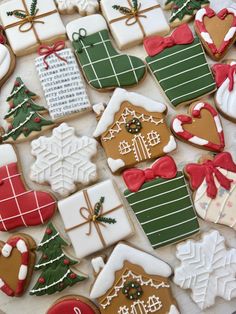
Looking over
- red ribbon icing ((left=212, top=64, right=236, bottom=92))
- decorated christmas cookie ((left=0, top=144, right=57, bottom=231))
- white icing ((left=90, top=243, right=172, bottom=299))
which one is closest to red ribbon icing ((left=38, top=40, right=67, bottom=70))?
decorated christmas cookie ((left=0, top=144, right=57, bottom=231))

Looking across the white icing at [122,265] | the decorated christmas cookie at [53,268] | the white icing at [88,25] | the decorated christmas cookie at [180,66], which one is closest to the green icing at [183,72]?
the decorated christmas cookie at [180,66]

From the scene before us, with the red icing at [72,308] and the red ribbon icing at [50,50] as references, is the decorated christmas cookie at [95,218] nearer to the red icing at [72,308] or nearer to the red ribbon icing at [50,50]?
the red icing at [72,308]

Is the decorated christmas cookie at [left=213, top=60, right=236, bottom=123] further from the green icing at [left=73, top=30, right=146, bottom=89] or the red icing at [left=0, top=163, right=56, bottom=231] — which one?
the red icing at [left=0, top=163, right=56, bottom=231]

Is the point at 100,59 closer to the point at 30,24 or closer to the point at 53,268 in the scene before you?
the point at 30,24

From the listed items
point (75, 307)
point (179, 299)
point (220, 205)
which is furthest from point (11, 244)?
point (220, 205)

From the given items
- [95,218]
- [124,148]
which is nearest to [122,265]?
[95,218]

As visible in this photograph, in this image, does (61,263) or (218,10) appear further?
(218,10)

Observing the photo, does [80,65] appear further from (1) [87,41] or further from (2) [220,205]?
(2) [220,205]
